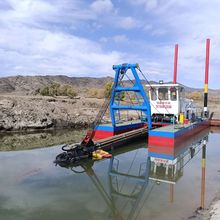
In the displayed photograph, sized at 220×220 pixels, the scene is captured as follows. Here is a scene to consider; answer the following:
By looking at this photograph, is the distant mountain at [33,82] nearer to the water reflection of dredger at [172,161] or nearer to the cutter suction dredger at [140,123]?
the cutter suction dredger at [140,123]

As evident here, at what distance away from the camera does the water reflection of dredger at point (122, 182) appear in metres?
7.22

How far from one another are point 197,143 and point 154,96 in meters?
4.14

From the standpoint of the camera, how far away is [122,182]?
9500mm

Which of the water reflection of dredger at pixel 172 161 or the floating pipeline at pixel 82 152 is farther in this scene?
the floating pipeline at pixel 82 152

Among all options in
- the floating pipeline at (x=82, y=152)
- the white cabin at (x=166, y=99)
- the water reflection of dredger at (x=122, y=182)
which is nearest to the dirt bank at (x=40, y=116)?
the white cabin at (x=166, y=99)

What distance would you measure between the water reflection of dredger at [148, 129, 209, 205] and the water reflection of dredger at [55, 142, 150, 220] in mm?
369

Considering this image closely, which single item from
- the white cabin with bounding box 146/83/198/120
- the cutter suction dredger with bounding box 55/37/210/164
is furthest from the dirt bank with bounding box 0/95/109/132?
the white cabin with bounding box 146/83/198/120

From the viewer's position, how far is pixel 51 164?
11.2 metres

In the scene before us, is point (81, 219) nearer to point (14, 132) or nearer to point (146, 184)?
point (146, 184)

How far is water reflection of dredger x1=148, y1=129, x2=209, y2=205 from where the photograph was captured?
1003 cm

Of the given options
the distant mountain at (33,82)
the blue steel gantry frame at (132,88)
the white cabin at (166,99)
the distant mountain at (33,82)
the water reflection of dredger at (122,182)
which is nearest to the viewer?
the water reflection of dredger at (122,182)

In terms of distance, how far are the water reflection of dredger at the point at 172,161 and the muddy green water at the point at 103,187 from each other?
0.04m

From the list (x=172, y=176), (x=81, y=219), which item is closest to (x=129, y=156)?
(x=172, y=176)

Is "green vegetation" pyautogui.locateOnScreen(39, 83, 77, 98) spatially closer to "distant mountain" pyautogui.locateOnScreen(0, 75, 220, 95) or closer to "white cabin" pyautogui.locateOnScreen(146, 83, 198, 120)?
"distant mountain" pyautogui.locateOnScreen(0, 75, 220, 95)
